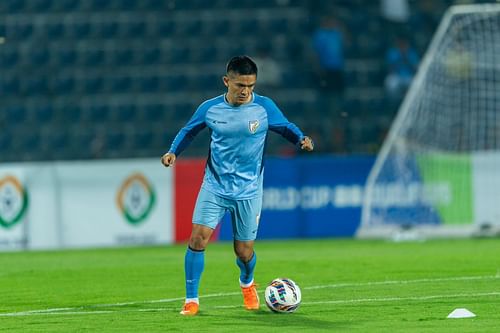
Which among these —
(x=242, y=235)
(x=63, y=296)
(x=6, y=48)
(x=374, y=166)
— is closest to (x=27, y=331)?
(x=242, y=235)

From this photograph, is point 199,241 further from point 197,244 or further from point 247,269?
point 247,269

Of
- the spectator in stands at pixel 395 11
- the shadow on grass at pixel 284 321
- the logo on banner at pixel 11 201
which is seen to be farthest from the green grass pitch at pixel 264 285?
the spectator in stands at pixel 395 11

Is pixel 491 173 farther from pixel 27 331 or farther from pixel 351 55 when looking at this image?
pixel 27 331

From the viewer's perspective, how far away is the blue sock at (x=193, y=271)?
400 inches

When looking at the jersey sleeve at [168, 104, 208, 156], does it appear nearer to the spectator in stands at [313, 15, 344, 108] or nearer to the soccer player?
the soccer player

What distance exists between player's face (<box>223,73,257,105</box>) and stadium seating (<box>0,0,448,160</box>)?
13.2 meters

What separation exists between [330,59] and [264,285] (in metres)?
11.8

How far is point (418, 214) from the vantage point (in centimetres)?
2073

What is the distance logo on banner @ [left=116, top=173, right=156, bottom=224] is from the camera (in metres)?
20.4

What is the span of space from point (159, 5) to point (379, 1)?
457 cm

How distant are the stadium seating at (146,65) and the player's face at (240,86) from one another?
43.4ft

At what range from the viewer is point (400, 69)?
2425 cm

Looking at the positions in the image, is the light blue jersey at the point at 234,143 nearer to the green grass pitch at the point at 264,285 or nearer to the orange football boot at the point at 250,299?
the orange football boot at the point at 250,299

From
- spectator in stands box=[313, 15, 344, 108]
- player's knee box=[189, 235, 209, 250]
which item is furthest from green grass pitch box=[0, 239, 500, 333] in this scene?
spectator in stands box=[313, 15, 344, 108]
